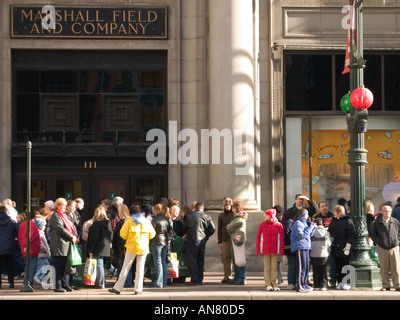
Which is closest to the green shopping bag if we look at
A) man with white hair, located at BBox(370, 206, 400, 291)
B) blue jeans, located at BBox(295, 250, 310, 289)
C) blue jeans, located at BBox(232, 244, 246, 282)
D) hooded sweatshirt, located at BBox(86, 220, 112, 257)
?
hooded sweatshirt, located at BBox(86, 220, 112, 257)

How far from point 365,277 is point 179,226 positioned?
14.6ft

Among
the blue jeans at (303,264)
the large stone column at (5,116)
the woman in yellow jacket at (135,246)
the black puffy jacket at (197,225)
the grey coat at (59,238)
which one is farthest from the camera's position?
the large stone column at (5,116)

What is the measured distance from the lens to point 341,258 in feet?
63.1

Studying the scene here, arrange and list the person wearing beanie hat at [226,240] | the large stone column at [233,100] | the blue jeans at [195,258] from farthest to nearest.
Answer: the large stone column at [233,100]
the person wearing beanie hat at [226,240]
the blue jeans at [195,258]

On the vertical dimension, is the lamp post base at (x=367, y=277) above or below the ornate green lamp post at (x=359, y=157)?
below

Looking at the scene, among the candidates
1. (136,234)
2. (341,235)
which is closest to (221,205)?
(341,235)

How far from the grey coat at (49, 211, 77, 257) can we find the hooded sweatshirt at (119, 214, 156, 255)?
1.16 meters

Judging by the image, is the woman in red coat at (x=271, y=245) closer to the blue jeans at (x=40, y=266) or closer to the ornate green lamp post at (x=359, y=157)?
the ornate green lamp post at (x=359, y=157)

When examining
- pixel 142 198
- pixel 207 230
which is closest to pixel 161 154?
pixel 142 198

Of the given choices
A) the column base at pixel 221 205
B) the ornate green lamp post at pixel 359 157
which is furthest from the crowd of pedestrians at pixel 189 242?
the column base at pixel 221 205

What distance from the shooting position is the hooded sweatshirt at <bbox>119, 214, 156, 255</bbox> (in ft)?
58.9

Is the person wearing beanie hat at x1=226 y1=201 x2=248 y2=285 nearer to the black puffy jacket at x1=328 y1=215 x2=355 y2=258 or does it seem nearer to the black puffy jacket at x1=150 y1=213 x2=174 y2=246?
the black puffy jacket at x1=150 y1=213 x2=174 y2=246

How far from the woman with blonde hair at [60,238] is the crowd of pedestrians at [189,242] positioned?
2 cm

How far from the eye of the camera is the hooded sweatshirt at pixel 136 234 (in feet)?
58.9
